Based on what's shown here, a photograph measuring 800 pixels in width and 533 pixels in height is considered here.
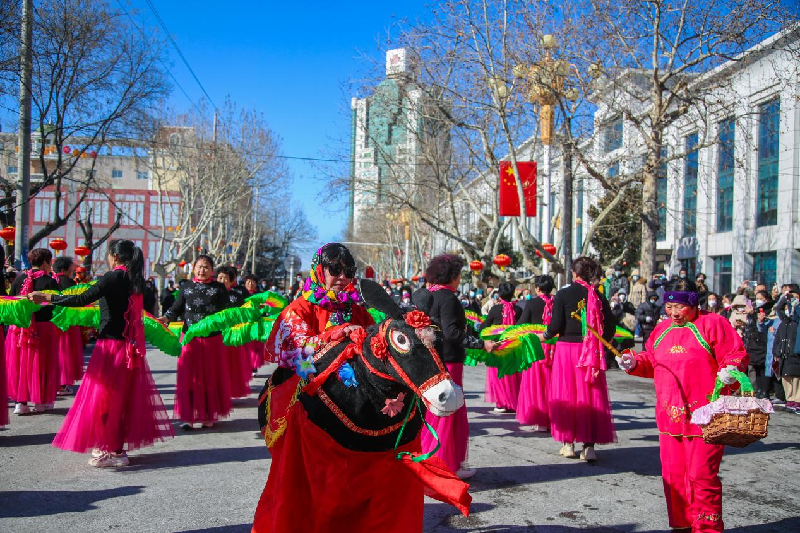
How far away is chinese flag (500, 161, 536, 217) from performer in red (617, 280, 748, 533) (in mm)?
13166

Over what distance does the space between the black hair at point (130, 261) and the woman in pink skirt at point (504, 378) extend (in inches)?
209

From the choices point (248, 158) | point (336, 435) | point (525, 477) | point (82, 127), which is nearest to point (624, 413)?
point (525, 477)

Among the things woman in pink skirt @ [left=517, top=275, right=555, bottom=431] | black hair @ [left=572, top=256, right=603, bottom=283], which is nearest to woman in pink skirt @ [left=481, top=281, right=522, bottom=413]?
woman in pink skirt @ [left=517, top=275, right=555, bottom=431]

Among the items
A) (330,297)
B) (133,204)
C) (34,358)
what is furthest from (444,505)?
(133,204)

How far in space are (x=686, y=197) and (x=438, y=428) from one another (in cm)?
→ 2530

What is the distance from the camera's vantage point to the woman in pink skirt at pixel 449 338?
19.5 ft

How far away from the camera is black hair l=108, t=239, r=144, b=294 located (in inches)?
260

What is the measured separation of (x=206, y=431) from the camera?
8.54 meters

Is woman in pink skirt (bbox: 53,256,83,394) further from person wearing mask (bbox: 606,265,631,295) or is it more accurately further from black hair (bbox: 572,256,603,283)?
person wearing mask (bbox: 606,265,631,295)

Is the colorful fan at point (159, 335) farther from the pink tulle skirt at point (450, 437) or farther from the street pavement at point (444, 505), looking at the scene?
the pink tulle skirt at point (450, 437)

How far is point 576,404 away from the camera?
722 cm

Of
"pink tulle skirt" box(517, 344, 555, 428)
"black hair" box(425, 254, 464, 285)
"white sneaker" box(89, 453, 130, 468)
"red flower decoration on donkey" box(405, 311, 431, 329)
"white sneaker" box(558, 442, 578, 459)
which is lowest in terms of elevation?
"white sneaker" box(558, 442, 578, 459)

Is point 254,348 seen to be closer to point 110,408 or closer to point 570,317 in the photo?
point 110,408

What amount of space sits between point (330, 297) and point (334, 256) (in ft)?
0.81
